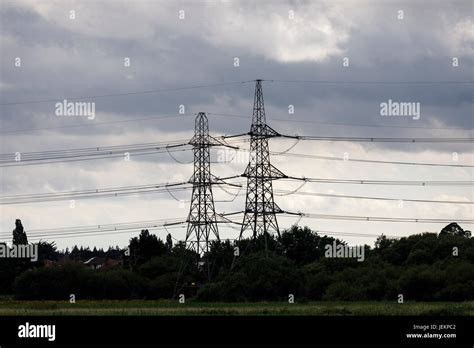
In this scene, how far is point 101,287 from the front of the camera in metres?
112
